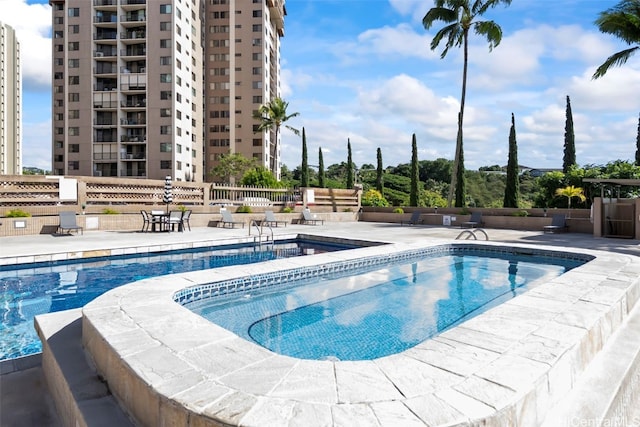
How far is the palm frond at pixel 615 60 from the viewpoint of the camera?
1584 cm

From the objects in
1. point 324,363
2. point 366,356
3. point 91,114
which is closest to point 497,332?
point 366,356

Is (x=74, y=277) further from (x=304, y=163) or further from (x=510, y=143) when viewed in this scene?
(x=304, y=163)

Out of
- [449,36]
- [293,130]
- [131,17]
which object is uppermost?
[131,17]

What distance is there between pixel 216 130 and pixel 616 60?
4389 cm

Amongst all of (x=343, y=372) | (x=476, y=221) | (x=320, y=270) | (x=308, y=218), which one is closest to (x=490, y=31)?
(x=476, y=221)

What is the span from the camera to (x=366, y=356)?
3.98 m

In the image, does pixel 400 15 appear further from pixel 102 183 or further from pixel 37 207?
pixel 37 207

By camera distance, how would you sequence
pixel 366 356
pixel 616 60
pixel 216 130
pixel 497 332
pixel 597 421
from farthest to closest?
pixel 216 130 → pixel 616 60 → pixel 366 356 → pixel 497 332 → pixel 597 421

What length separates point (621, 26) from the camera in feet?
50.4

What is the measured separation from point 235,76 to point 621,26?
43329 mm

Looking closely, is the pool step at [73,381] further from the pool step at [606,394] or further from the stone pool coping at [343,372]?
the pool step at [606,394]

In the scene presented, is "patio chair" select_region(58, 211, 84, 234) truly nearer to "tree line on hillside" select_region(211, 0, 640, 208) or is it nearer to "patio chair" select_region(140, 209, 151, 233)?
"patio chair" select_region(140, 209, 151, 233)

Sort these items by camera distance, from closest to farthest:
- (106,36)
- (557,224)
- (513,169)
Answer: (557,224) → (513,169) → (106,36)

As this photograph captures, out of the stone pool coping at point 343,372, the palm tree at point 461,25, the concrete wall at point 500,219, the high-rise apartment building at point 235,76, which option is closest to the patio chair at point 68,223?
the stone pool coping at point 343,372
